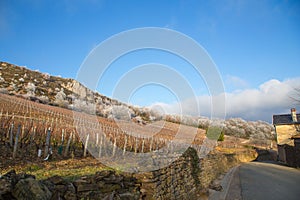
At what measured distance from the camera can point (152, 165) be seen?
472 centimetres

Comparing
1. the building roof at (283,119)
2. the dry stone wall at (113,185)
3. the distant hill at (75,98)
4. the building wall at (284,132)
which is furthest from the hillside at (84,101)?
the dry stone wall at (113,185)

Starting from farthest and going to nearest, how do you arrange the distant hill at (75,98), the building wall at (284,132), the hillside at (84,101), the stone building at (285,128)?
the building wall at (284,132) < the stone building at (285,128) < the distant hill at (75,98) < the hillside at (84,101)

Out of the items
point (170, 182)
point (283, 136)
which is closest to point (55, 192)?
point (170, 182)

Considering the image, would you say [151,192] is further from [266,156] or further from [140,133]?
[266,156]

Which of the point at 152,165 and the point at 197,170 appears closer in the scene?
the point at 152,165

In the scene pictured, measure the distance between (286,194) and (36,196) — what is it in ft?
31.3

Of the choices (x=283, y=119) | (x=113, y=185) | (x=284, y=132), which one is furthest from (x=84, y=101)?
(x=283, y=119)

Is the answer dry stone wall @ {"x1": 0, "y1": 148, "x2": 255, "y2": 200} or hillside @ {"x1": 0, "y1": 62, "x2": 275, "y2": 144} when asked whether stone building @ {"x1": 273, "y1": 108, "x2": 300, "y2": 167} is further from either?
dry stone wall @ {"x1": 0, "y1": 148, "x2": 255, "y2": 200}

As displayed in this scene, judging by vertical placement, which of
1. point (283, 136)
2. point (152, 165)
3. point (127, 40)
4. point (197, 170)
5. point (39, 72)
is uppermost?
point (39, 72)

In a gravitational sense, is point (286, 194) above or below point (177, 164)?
below

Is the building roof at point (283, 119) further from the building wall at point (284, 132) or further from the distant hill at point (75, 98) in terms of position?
the distant hill at point (75, 98)

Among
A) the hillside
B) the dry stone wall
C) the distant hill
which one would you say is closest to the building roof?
the hillside

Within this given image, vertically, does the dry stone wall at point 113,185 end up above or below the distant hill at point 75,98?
below

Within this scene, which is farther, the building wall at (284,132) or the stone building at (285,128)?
the building wall at (284,132)
